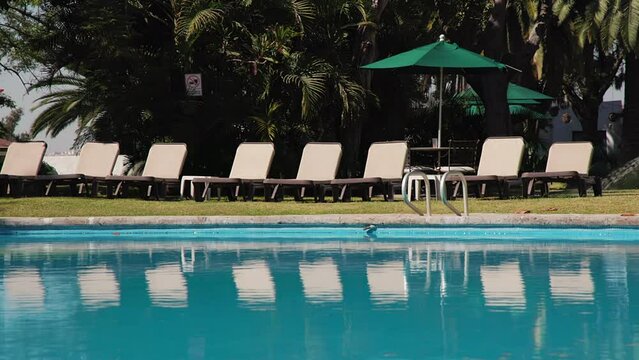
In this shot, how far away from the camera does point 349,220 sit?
12609 mm

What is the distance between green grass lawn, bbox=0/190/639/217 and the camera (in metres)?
13.7

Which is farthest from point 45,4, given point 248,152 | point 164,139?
point 248,152

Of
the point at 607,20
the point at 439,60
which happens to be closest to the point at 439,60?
the point at 439,60

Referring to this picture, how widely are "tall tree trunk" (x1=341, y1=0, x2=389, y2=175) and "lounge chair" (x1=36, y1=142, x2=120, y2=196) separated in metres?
4.29

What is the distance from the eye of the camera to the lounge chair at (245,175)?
54.4 ft

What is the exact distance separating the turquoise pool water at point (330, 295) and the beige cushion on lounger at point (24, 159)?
5.41 m

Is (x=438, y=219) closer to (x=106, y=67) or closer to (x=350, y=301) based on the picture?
(x=350, y=301)

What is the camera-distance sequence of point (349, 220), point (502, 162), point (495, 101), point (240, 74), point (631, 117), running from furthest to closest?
point (631, 117)
point (495, 101)
point (240, 74)
point (502, 162)
point (349, 220)

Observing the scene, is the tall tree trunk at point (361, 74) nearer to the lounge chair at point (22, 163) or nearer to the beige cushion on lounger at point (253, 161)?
the beige cushion on lounger at point (253, 161)

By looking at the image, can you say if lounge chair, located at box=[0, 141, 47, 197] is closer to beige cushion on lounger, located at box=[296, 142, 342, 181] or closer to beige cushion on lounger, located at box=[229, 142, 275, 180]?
beige cushion on lounger, located at box=[229, 142, 275, 180]

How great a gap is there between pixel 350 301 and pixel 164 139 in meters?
13.2

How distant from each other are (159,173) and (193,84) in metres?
2.70

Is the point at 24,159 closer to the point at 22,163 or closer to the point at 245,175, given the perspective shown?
the point at 22,163

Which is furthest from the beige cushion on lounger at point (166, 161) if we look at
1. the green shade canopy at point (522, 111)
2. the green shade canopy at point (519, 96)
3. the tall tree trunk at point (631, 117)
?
the tall tree trunk at point (631, 117)
